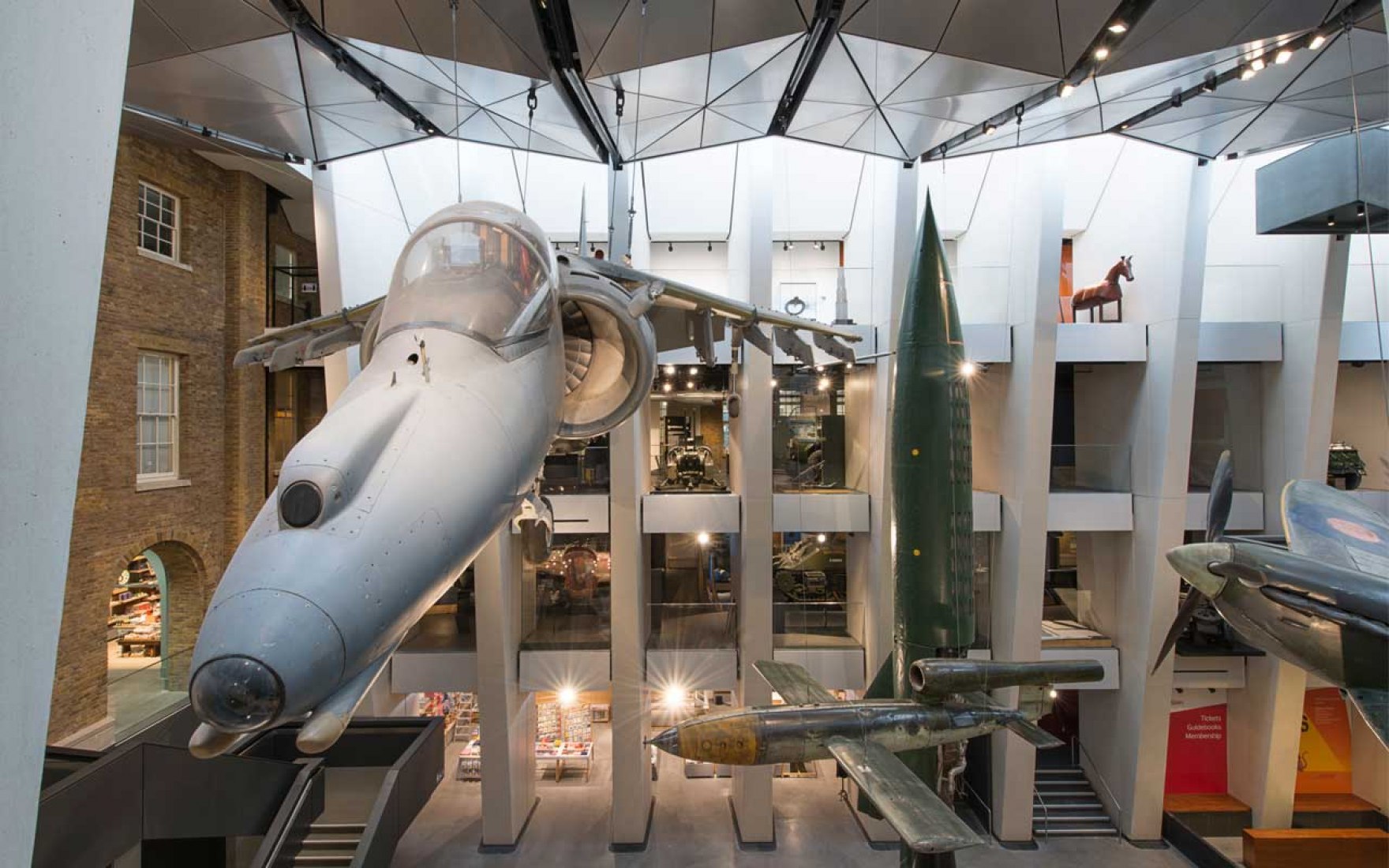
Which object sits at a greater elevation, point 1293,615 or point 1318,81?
point 1318,81

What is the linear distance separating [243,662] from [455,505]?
910 millimetres

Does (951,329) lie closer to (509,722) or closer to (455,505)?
(455,505)

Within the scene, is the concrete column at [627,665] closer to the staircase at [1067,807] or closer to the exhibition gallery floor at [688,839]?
the exhibition gallery floor at [688,839]

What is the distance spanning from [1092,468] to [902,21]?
8.31m

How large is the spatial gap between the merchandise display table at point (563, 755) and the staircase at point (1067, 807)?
821 centimetres

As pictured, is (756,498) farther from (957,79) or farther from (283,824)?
(283,824)

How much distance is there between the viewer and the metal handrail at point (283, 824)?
24.0 ft

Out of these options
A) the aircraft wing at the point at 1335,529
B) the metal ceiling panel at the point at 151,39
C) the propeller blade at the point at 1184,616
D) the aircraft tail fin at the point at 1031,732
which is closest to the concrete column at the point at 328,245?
the metal ceiling panel at the point at 151,39

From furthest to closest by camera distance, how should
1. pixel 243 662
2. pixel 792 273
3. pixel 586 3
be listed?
pixel 792 273 → pixel 586 3 → pixel 243 662

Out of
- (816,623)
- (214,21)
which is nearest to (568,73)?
(214,21)

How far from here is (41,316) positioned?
125 cm

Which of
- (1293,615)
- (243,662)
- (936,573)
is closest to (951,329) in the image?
(936,573)

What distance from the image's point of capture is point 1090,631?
36.7ft

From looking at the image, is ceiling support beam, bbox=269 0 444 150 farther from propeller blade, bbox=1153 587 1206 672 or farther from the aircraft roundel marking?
propeller blade, bbox=1153 587 1206 672
